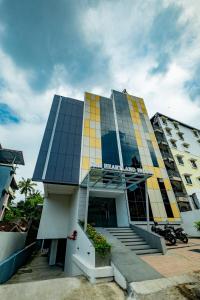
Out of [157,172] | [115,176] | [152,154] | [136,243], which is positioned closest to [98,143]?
[115,176]

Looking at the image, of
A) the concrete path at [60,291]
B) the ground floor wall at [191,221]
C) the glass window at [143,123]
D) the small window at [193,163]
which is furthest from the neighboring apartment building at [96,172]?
the small window at [193,163]

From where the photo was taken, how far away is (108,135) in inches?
727

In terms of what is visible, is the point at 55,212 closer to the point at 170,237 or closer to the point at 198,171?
the point at 170,237

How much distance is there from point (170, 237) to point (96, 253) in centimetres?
759

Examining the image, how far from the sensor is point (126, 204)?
1400 cm

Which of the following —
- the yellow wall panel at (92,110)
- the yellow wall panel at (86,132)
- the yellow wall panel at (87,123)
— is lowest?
the yellow wall panel at (86,132)

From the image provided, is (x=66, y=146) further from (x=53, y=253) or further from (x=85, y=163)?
(x=53, y=253)

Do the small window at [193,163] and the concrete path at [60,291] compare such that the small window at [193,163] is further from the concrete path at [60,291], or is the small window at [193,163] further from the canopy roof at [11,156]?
the canopy roof at [11,156]

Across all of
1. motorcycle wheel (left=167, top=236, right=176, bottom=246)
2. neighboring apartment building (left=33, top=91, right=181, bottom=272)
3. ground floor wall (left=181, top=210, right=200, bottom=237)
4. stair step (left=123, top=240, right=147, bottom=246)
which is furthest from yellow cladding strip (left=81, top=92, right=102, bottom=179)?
ground floor wall (left=181, top=210, right=200, bottom=237)

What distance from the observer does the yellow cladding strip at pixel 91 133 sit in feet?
50.9

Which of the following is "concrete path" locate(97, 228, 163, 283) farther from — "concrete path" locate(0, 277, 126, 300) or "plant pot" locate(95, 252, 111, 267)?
"concrete path" locate(0, 277, 126, 300)

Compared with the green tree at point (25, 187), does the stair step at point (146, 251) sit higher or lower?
lower

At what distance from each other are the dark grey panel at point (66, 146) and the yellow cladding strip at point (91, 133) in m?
0.66

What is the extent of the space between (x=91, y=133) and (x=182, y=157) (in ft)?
52.7
